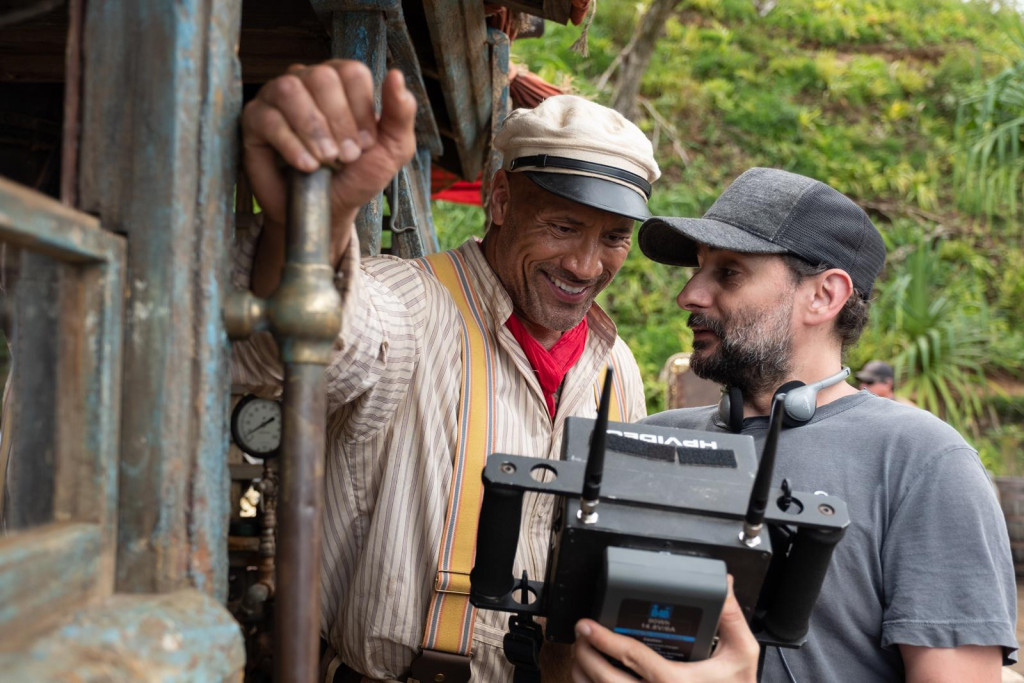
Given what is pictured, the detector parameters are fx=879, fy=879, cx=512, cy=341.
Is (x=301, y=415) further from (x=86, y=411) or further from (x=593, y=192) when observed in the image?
(x=593, y=192)

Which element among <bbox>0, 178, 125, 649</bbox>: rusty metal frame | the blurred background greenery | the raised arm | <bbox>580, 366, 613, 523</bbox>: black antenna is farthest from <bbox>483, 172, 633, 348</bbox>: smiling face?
the blurred background greenery

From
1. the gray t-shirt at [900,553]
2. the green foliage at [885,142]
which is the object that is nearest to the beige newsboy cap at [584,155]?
the gray t-shirt at [900,553]

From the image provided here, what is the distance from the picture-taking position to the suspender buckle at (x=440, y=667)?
65.6 inches

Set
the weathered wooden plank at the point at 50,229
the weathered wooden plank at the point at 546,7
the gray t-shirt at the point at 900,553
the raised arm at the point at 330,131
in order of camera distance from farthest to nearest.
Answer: the weathered wooden plank at the point at 546,7 < the gray t-shirt at the point at 900,553 < the raised arm at the point at 330,131 < the weathered wooden plank at the point at 50,229

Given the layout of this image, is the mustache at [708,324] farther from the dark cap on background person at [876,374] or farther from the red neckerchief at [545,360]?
the dark cap on background person at [876,374]

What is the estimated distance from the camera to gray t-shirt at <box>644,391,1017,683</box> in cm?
147

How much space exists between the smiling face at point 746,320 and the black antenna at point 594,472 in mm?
843

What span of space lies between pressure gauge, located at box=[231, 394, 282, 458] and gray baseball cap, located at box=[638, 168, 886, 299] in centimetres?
125

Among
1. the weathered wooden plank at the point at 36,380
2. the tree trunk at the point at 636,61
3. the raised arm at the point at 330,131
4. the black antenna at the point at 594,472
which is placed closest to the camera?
the weathered wooden plank at the point at 36,380

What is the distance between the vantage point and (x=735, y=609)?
3.91ft

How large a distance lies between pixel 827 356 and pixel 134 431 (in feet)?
5.08

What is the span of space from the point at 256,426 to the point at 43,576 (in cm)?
181

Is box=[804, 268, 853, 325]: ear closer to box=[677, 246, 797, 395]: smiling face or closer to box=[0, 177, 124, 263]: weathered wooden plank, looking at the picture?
box=[677, 246, 797, 395]: smiling face

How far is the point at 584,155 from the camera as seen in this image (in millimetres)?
2041
